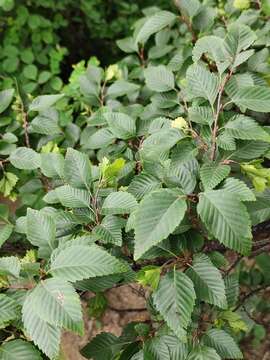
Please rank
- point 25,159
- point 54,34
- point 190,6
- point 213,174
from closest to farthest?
point 213,174
point 25,159
point 190,6
point 54,34

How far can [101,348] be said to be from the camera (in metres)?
1.39

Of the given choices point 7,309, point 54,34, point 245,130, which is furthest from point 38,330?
point 54,34

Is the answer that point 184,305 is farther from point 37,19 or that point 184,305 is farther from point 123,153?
point 37,19

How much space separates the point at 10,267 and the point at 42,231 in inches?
5.4

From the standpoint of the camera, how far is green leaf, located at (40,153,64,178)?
1516mm

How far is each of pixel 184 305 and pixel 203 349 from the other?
0.20 meters

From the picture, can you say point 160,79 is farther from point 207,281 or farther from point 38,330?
point 38,330

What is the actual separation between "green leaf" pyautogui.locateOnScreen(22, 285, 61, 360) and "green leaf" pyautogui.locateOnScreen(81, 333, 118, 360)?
36 centimetres

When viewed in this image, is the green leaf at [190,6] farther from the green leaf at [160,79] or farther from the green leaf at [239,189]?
the green leaf at [239,189]

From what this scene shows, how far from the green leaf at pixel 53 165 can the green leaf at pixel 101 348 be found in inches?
21.2

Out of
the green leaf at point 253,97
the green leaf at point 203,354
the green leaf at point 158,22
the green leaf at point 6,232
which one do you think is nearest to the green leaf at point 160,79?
the green leaf at point 158,22

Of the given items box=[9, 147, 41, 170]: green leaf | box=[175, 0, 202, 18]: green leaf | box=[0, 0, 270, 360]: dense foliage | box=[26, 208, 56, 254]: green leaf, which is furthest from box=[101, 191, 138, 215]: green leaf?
box=[175, 0, 202, 18]: green leaf

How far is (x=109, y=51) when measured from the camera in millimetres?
4254

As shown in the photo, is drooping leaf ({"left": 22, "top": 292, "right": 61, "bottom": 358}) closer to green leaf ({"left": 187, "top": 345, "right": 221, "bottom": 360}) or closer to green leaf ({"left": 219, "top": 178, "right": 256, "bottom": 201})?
green leaf ({"left": 187, "top": 345, "right": 221, "bottom": 360})
